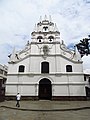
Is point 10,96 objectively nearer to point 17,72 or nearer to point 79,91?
point 17,72

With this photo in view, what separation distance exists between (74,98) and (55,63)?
6545 millimetres

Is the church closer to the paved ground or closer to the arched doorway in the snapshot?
the arched doorway

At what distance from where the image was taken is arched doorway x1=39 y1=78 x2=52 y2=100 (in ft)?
83.3

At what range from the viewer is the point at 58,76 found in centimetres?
2511

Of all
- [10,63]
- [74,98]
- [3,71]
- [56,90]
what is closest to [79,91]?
[74,98]

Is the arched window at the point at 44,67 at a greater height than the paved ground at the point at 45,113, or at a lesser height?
greater

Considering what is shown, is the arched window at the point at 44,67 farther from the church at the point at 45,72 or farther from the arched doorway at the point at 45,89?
the arched doorway at the point at 45,89

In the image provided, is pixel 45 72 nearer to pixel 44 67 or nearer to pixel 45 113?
pixel 44 67

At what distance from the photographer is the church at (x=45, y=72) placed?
2452cm

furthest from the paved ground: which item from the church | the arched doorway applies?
the arched doorway

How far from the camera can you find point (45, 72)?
25734mm

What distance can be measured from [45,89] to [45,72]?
2.90m

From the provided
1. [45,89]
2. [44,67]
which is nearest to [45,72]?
[44,67]

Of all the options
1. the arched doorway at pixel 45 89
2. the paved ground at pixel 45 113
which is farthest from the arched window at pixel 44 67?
the paved ground at pixel 45 113
